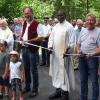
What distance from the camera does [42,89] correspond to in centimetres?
1107

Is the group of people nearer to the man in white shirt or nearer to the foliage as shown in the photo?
Result: the man in white shirt

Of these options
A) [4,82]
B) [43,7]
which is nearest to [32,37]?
[4,82]

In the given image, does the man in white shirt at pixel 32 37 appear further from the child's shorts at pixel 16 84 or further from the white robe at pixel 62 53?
the child's shorts at pixel 16 84

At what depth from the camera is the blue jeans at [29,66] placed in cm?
998

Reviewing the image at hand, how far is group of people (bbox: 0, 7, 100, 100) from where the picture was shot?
8680mm

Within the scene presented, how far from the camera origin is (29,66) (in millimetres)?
10266

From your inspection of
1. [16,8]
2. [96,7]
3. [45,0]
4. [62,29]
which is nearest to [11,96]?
[62,29]

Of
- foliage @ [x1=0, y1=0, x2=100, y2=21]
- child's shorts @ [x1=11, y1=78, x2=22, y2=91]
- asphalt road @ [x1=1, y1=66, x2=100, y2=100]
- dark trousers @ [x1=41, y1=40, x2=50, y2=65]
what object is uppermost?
foliage @ [x1=0, y1=0, x2=100, y2=21]

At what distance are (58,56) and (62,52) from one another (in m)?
0.15

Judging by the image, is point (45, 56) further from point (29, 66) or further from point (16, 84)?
point (16, 84)

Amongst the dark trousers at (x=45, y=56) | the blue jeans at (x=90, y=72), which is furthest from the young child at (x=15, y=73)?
the dark trousers at (x=45, y=56)

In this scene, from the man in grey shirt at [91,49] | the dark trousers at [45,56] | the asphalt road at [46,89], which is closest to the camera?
the man in grey shirt at [91,49]

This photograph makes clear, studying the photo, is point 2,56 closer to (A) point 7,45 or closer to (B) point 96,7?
(A) point 7,45

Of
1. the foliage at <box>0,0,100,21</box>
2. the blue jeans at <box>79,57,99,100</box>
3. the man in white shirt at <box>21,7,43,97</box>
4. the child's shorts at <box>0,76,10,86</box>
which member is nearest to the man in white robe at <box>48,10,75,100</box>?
the man in white shirt at <box>21,7,43,97</box>
